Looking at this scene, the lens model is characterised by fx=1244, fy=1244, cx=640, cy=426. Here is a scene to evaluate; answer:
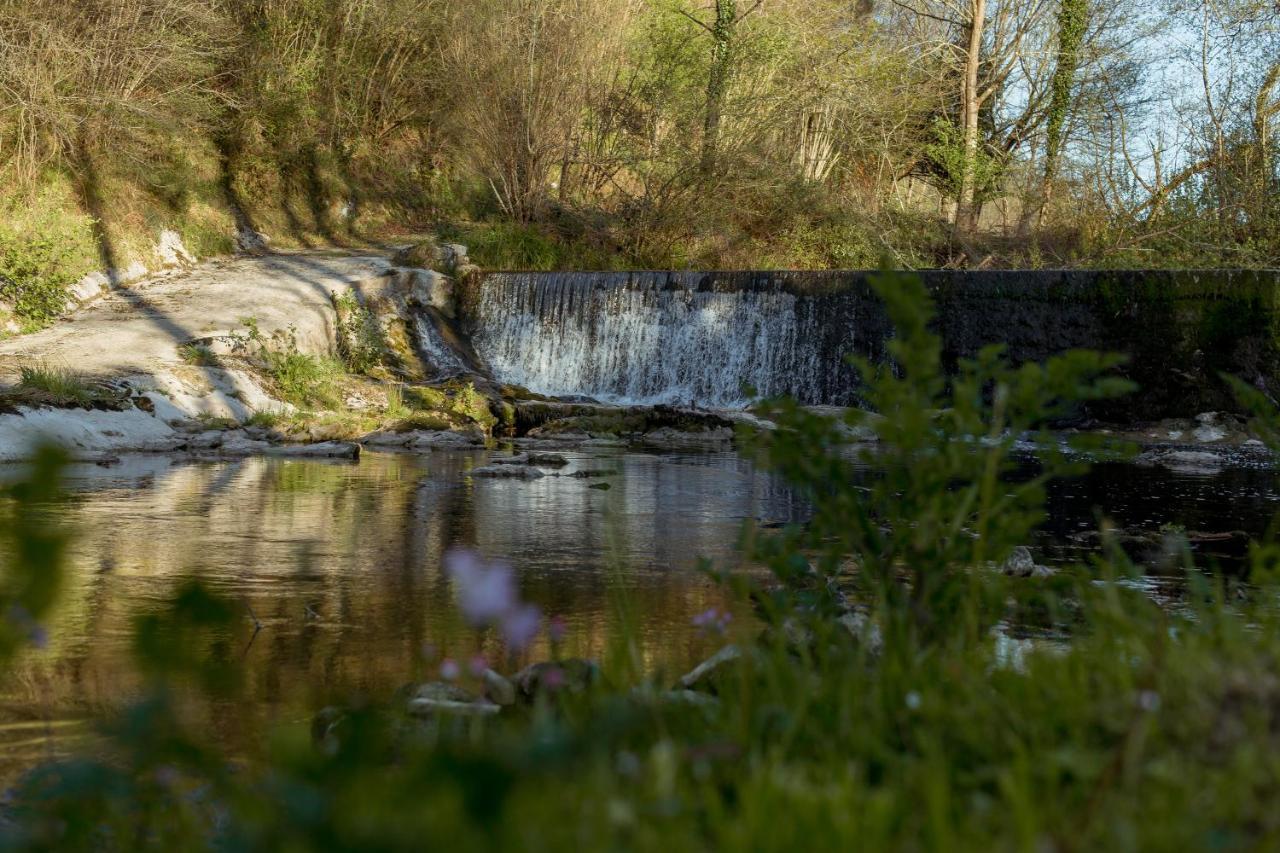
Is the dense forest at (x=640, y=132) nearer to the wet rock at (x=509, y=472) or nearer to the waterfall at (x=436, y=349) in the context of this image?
the waterfall at (x=436, y=349)

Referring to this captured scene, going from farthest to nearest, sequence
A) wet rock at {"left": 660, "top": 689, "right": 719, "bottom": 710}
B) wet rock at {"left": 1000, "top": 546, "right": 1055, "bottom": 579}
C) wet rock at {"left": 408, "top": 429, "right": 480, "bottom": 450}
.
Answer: wet rock at {"left": 408, "top": 429, "right": 480, "bottom": 450}
wet rock at {"left": 1000, "top": 546, "right": 1055, "bottom": 579}
wet rock at {"left": 660, "top": 689, "right": 719, "bottom": 710}

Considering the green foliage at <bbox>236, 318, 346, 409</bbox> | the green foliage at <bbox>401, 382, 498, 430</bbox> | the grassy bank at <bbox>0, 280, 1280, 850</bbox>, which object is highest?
the green foliage at <bbox>236, 318, 346, 409</bbox>

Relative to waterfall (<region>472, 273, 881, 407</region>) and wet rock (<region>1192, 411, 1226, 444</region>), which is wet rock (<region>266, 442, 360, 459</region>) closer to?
waterfall (<region>472, 273, 881, 407</region>)

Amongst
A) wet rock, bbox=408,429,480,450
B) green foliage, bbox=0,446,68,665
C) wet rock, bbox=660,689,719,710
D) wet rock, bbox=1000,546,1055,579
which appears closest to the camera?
green foliage, bbox=0,446,68,665

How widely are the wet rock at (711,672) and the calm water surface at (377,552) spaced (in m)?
0.27

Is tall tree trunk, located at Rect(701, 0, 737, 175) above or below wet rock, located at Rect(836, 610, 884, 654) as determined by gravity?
above

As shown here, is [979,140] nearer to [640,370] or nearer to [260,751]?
[640,370]

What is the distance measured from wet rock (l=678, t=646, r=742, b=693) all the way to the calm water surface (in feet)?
0.89

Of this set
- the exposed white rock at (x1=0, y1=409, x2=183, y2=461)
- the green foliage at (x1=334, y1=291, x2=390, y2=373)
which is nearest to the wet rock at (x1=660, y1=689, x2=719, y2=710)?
the exposed white rock at (x1=0, y1=409, x2=183, y2=461)

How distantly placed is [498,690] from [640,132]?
801 inches

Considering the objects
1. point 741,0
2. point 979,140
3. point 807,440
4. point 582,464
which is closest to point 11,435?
point 582,464

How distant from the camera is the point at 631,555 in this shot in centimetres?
596

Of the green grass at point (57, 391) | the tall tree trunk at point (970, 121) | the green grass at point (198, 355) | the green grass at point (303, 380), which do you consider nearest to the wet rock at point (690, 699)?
the green grass at point (57, 391)

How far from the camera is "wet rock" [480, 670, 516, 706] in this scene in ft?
9.74
